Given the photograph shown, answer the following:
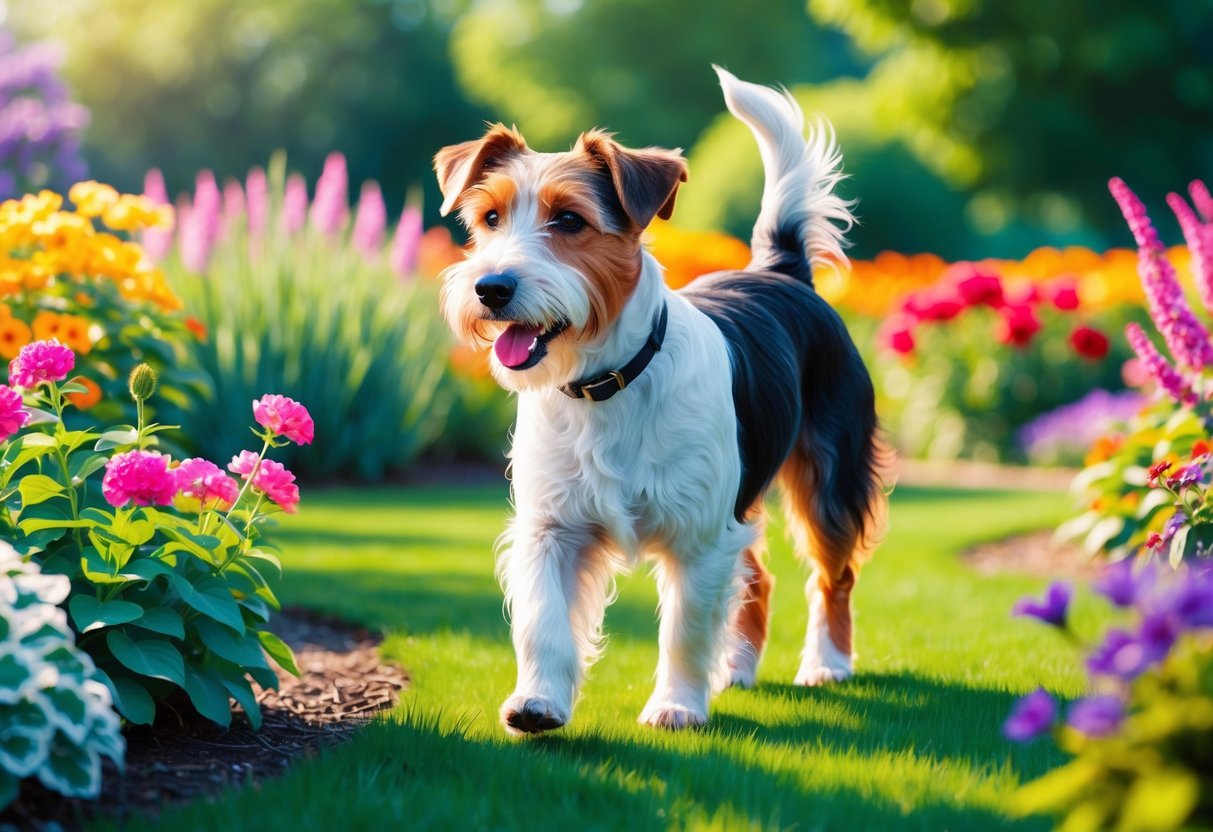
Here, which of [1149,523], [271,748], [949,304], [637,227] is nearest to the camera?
[271,748]

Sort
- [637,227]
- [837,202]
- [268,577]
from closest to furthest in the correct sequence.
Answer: [637,227], [837,202], [268,577]

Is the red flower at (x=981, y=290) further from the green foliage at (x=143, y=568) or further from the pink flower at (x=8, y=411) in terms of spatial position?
the pink flower at (x=8, y=411)

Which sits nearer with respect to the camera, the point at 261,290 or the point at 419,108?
the point at 261,290

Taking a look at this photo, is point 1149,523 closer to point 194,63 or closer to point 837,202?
point 837,202

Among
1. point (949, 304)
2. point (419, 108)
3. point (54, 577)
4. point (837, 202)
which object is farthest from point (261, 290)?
point (419, 108)

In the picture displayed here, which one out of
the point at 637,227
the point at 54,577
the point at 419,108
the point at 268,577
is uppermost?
the point at 419,108

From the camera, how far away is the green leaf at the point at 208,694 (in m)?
3.30

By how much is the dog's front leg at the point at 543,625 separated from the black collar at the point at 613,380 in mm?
384

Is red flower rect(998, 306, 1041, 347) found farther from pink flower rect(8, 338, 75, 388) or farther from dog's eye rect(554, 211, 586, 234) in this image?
pink flower rect(8, 338, 75, 388)

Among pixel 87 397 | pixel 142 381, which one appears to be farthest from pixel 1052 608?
pixel 87 397

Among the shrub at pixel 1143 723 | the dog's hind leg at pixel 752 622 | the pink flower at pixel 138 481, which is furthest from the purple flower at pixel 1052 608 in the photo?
the dog's hind leg at pixel 752 622

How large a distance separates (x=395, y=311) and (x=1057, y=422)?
19.7 ft

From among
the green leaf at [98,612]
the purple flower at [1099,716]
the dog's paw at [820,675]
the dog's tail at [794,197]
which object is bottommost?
the dog's paw at [820,675]

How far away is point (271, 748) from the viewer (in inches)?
133
